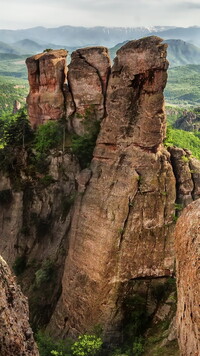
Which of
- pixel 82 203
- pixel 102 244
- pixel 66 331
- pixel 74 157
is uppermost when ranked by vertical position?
pixel 74 157

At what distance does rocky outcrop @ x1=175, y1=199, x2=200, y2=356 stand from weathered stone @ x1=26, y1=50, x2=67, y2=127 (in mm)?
26212

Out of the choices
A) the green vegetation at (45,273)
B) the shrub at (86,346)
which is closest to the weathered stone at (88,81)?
the green vegetation at (45,273)

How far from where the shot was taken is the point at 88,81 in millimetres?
36188

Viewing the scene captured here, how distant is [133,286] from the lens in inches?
1170

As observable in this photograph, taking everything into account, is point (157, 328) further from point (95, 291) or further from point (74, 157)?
point (74, 157)

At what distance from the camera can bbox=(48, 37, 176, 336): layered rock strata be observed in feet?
97.0

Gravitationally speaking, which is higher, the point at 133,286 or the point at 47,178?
the point at 47,178

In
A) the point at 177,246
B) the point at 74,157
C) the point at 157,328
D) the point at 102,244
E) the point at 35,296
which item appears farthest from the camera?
the point at 74,157

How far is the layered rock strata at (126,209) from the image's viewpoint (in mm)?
29578

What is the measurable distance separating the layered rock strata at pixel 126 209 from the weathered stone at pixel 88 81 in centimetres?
427

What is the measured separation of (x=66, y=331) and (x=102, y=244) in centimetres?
719

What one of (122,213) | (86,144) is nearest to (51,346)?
(122,213)

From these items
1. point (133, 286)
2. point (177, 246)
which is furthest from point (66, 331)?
point (177, 246)

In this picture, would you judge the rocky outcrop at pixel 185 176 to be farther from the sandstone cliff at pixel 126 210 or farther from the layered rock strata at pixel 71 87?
the layered rock strata at pixel 71 87
